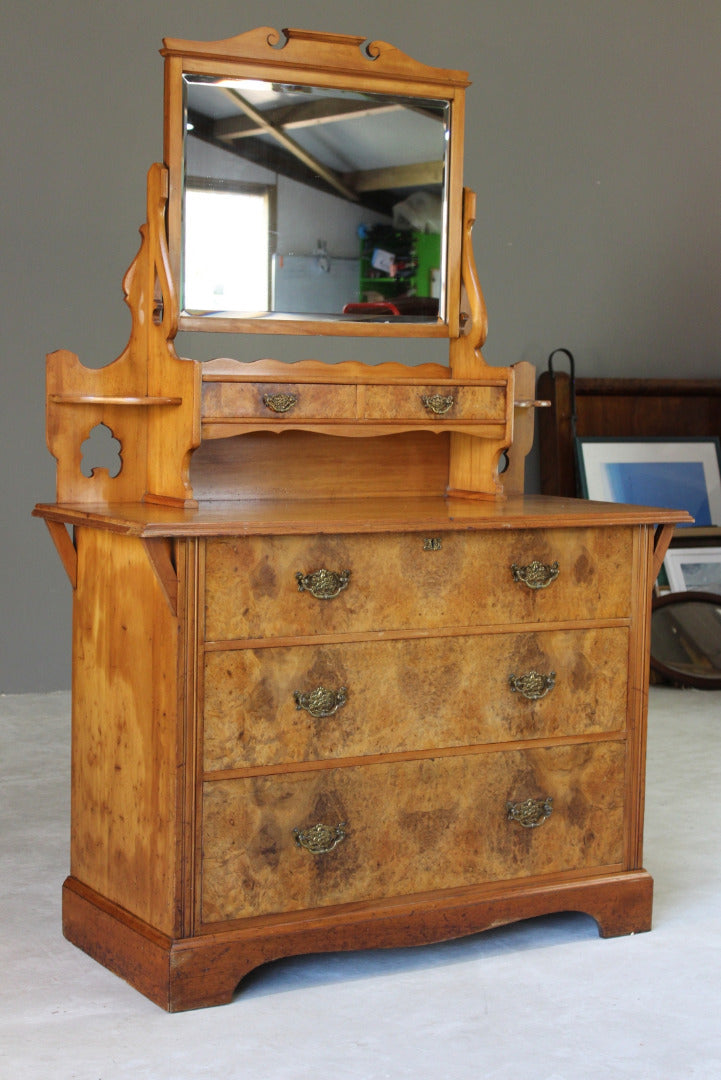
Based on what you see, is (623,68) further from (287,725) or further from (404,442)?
(287,725)

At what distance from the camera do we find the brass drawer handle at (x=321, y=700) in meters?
2.71

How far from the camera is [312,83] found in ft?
10.6

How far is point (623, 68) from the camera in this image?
6133 millimetres

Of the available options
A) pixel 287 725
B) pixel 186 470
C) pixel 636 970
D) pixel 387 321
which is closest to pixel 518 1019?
pixel 636 970

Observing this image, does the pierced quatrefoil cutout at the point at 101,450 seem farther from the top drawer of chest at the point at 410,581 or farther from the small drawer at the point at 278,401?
the top drawer of chest at the point at 410,581

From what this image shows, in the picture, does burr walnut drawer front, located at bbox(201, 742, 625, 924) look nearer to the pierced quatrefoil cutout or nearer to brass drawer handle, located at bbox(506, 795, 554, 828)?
brass drawer handle, located at bbox(506, 795, 554, 828)

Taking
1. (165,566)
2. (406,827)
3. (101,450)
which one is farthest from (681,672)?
(165,566)

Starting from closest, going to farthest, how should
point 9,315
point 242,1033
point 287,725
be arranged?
point 242,1033
point 287,725
point 9,315

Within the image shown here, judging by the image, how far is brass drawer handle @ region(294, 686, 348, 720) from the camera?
107 inches

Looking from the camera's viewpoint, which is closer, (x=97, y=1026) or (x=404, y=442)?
(x=97, y=1026)

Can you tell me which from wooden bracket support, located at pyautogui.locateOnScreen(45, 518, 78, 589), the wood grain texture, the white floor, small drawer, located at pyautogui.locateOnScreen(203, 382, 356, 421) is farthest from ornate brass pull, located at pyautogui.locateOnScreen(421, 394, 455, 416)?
the white floor

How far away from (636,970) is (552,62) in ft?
14.5

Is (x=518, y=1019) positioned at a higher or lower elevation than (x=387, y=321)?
lower

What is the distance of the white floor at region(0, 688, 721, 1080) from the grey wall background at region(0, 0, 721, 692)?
7.55ft
